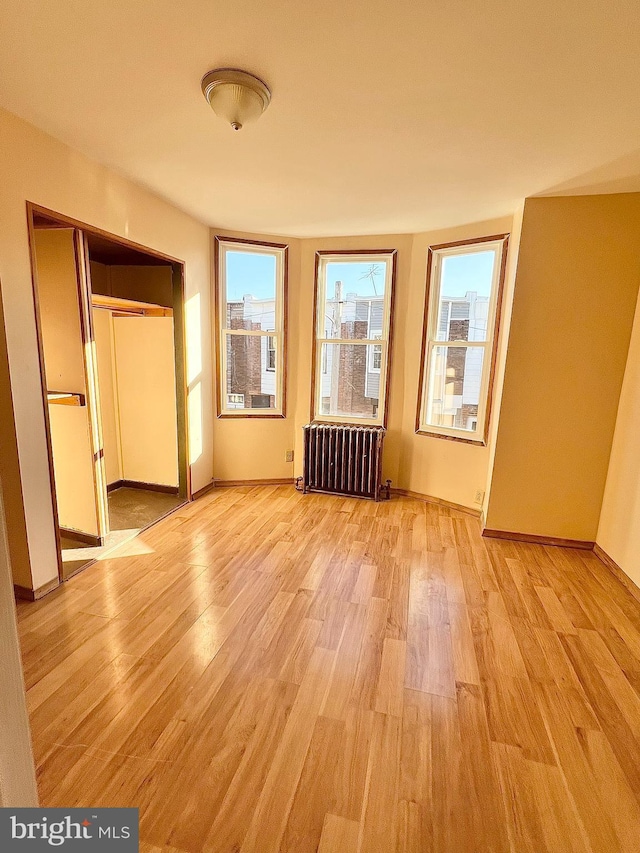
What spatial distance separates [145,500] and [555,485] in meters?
3.79

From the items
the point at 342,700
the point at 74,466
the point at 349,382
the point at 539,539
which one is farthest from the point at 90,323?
the point at 539,539

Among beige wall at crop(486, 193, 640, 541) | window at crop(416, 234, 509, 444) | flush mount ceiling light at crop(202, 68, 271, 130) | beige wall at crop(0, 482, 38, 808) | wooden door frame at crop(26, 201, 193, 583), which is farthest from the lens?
window at crop(416, 234, 509, 444)

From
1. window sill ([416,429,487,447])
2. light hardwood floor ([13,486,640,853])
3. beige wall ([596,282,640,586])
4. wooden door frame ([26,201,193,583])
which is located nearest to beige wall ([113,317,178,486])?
wooden door frame ([26,201,193,583])

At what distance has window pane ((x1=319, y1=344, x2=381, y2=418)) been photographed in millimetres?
4352

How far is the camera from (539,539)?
132 inches

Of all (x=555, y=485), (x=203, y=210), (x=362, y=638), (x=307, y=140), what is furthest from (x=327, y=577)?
(x=203, y=210)

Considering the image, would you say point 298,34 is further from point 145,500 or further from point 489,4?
point 145,500

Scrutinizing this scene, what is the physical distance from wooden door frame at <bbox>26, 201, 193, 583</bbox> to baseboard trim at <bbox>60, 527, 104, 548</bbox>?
0.49 meters

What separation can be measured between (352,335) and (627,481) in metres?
2.73

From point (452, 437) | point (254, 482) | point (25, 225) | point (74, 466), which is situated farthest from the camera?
point (254, 482)

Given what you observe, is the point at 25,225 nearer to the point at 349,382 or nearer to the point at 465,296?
the point at 349,382

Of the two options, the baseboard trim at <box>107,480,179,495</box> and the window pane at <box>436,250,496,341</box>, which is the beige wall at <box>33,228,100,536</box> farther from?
the window pane at <box>436,250,496,341</box>

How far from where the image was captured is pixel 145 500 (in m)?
4.09

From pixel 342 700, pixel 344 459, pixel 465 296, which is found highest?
pixel 465 296
